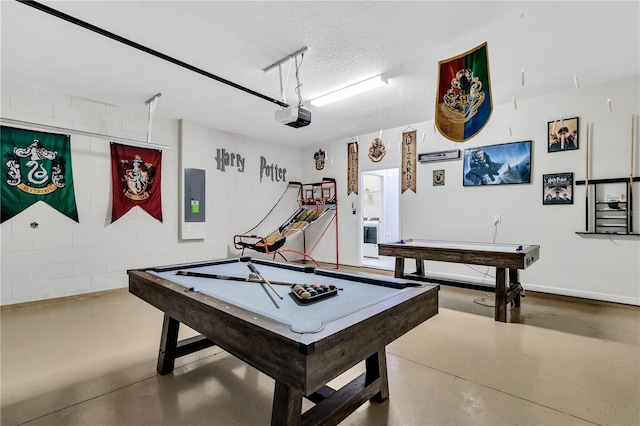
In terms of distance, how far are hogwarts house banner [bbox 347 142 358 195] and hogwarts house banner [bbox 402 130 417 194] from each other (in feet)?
3.64

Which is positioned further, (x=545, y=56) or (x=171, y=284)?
(x=545, y=56)

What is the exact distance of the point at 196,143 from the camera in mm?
5414

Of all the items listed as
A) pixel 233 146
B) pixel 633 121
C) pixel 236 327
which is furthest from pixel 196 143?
pixel 633 121

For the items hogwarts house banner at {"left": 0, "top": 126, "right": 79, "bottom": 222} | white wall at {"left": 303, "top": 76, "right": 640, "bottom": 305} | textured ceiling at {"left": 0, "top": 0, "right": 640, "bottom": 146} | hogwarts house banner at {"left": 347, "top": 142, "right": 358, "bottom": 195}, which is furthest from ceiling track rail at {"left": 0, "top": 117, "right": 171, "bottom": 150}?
white wall at {"left": 303, "top": 76, "right": 640, "bottom": 305}

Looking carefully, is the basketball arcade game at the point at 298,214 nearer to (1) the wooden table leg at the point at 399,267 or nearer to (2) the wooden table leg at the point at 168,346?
(1) the wooden table leg at the point at 399,267

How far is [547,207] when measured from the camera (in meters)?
4.19

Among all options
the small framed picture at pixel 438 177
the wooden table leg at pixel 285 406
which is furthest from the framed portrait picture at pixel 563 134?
the wooden table leg at pixel 285 406

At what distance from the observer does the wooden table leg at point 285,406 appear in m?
1.22

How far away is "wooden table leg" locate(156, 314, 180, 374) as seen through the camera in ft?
7.16

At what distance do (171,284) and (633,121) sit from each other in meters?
5.25

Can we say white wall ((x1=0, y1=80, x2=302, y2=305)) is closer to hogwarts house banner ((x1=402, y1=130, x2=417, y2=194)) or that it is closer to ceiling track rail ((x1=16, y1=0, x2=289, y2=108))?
ceiling track rail ((x1=16, y1=0, x2=289, y2=108))

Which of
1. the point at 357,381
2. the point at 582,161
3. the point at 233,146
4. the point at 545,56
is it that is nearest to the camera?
the point at 357,381

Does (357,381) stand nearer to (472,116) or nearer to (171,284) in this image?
(171,284)

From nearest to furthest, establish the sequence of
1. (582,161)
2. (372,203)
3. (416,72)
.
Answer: (416,72) < (582,161) < (372,203)
